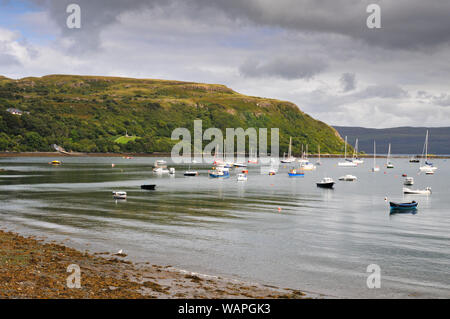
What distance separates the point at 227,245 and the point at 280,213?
25.1 m

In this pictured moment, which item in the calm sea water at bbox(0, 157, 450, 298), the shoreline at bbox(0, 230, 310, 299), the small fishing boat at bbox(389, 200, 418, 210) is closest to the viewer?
the shoreline at bbox(0, 230, 310, 299)

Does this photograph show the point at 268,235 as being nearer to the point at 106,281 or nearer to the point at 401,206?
the point at 106,281

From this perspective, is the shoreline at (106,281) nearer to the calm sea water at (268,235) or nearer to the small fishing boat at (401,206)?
the calm sea water at (268,235)

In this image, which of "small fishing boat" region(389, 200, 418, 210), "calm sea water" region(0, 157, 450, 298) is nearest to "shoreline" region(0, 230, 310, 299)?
"calm sea water" region(0, 157, 450, 298)

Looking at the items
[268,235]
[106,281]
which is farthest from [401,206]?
[106,281]

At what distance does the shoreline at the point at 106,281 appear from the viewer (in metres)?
24.0

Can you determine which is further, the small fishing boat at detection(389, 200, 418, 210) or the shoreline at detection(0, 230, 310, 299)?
the small fishing boat at detection(389, 200, 418, 210)

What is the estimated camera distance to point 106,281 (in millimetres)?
26719

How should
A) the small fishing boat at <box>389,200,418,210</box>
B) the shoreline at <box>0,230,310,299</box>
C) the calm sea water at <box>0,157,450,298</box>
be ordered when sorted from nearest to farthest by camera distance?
the shoreline at <box>0,230,310,299</box>
the calm sea water at <box>0,157,450,298</box>
the small fishing boat at <box>389,200,418,210</box>

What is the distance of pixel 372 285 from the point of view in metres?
28.6

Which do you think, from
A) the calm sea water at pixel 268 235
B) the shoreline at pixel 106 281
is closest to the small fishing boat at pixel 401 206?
the calm sea water at pixel 268 235

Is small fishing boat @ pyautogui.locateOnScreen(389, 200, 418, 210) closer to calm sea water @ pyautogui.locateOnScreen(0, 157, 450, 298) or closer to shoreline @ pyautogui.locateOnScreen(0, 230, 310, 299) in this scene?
calm sea water @ pyautogui.locateOnScreen(0, 157, 450, 298)

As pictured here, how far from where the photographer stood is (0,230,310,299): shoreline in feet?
78.7
